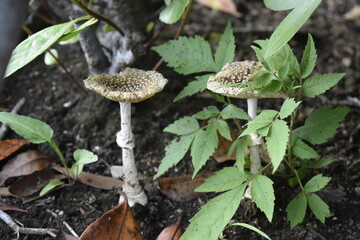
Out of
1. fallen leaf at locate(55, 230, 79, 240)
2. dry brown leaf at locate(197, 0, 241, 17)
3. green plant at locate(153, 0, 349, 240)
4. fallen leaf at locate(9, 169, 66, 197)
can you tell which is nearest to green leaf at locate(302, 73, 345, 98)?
green plant at locate(153, 0, 349, 240)

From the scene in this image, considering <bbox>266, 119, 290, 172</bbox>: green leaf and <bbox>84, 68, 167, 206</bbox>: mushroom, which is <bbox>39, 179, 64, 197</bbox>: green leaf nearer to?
<bbox>84, 68, 167, 206</bbox>: mushroom

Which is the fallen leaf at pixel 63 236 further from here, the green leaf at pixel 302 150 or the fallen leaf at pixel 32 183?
the green leaf at pixel 302 150

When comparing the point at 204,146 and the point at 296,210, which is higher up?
the point at 204,146

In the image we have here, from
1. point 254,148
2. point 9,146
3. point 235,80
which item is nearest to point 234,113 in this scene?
point 235,80

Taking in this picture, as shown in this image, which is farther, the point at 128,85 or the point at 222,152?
the point at 222,152

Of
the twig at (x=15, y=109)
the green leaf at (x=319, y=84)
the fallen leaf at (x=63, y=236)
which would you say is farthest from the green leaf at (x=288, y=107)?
the twig at (x=15, y=109)

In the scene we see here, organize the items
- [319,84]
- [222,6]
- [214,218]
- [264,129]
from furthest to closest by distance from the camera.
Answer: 1. [222,6]
2. [319,84]
3. [214,218]
4. [264,129]

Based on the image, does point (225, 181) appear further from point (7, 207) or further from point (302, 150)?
point (7, 207)
